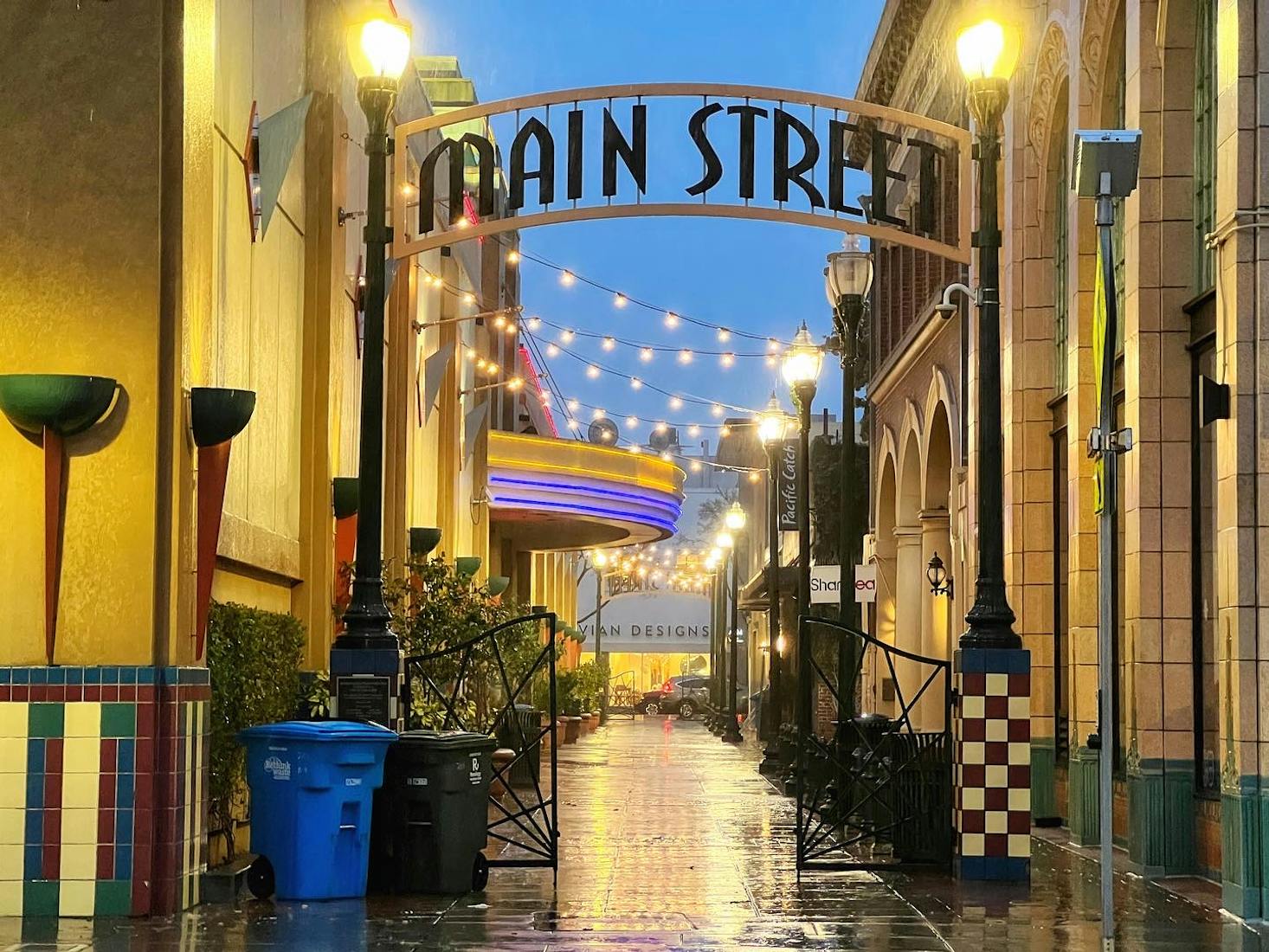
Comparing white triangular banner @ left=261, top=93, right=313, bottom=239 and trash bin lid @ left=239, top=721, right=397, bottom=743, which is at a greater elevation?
white triangular banner @ left=261, top=93, right=313, bottom=239

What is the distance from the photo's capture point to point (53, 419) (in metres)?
12.4

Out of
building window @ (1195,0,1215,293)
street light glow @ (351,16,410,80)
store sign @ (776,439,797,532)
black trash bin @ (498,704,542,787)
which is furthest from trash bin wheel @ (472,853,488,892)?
store sign @ (776,439,797,532)

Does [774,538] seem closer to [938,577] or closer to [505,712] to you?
[938,577]

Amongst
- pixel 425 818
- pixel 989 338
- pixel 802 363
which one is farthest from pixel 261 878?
pixel 802 363

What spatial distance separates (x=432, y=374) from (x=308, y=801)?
14.7 metres

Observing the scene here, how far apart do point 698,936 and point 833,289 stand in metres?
11.7

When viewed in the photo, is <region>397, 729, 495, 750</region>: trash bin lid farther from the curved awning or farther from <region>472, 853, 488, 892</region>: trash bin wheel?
the curved awning

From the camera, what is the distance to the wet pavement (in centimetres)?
1128

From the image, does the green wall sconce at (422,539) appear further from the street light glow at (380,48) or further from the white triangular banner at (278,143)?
the street light glow at (380,48)

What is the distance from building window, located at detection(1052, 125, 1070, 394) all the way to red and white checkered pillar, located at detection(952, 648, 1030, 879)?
669 cm

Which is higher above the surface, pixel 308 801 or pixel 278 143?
pixel 278 143

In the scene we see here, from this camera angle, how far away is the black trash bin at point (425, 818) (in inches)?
534

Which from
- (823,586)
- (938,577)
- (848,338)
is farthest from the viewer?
(938,577)

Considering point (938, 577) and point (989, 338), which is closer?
point (989, 338)
